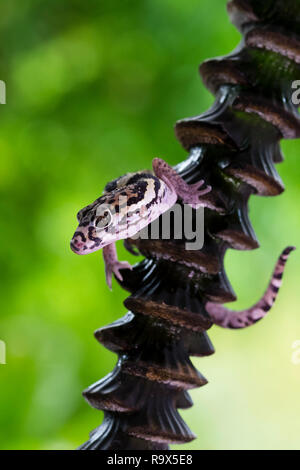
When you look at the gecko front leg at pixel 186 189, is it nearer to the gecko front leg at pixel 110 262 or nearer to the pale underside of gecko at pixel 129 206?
the pale underside of gecko at pixel 129 206

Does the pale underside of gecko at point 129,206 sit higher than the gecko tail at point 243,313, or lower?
higher

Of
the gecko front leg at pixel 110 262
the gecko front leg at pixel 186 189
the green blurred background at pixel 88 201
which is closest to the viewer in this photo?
the gecko front leg at pixel 186 189

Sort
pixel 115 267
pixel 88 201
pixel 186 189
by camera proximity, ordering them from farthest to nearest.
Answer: pixel 88 201 → pixel 115 267 → pixel 186 189

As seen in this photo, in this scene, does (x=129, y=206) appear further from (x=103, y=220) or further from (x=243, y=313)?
(x=243, y=313)

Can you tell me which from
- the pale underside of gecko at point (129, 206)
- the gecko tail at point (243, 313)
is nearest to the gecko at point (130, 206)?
the pale underside of gecko at point (129, 206)

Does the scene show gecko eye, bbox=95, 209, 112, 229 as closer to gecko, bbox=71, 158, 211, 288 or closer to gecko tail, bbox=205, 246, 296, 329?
gecko, bbox=71, 158, 211, 288

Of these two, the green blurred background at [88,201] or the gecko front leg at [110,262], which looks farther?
the green blurred background at [88,201]

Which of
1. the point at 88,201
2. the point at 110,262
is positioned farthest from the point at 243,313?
the point at 88,201

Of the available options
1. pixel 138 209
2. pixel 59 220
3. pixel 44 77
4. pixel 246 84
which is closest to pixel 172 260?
pixel 138 209
